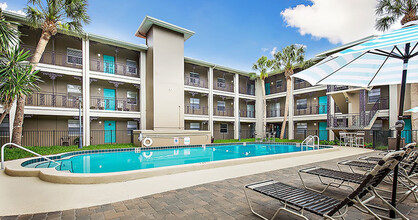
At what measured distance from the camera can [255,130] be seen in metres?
25.3

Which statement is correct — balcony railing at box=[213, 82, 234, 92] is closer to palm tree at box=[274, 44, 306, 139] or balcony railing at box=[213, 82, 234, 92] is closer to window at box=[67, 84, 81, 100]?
palm tree at box=[274, 44, 306, 139]

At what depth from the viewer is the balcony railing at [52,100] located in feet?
46.7

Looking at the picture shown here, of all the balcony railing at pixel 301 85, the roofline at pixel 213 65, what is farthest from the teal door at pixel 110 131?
the balcony railing at pixel 301 85

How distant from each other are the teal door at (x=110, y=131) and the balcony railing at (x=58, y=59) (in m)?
5.04

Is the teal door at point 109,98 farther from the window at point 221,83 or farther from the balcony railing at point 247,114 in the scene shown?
the balcony railing at point 247,114

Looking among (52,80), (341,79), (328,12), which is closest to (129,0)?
(52,80)

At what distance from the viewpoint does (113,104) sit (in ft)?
58.6

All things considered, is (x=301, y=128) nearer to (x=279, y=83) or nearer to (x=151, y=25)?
(x=279, y=83)

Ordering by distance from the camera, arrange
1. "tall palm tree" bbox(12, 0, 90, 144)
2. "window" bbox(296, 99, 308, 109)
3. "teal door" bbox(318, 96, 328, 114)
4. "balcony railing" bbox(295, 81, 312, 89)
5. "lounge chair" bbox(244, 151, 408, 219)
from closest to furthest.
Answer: "lounge chair" bbox(244, 151, 408, 219)
"tall palm tree" bbox(12, 0, 90, 144)
"teal door" bbox(318, 96, 328, 114)
"balcony railing" bbox(295, 81, 312, 89)
"window" bbox(296, 99, 308, 109)

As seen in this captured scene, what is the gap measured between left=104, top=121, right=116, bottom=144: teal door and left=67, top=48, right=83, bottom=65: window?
532cm

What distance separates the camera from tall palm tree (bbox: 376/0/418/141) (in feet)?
42.7

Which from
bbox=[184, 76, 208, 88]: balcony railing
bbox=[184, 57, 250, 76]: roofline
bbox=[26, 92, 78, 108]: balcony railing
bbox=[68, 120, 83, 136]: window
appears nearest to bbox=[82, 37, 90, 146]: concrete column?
bbox=[26, 92, 78, 108]: balcony railing

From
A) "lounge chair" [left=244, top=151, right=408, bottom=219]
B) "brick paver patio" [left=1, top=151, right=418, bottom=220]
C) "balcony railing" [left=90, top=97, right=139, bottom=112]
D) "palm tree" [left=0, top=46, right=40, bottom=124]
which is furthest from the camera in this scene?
"balcony railing" [left=90, top=97, right=139, bottom=112]

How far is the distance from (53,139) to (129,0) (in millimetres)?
14155
